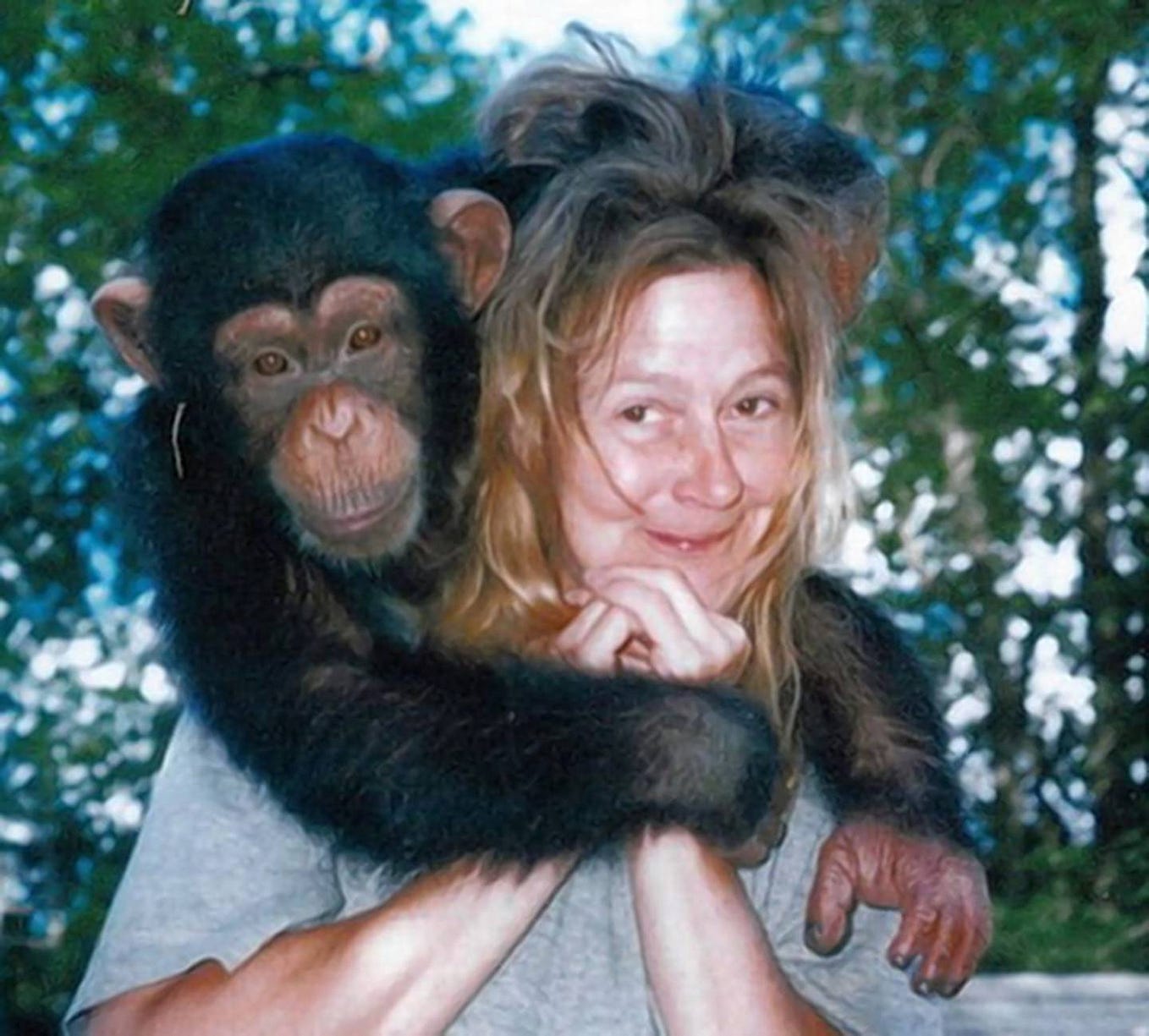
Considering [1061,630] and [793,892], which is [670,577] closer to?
[793,892]

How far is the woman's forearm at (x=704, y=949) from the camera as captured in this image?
1.73m

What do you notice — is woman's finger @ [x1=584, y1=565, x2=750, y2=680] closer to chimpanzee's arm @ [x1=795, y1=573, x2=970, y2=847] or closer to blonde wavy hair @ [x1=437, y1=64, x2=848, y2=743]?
blonde wavy hair @ [x1=437, y1=64, x2=848, y2=743]

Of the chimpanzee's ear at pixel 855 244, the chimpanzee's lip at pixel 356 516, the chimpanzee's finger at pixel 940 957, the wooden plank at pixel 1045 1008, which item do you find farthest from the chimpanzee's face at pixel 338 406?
the wooden plank at pixel 1045 1008

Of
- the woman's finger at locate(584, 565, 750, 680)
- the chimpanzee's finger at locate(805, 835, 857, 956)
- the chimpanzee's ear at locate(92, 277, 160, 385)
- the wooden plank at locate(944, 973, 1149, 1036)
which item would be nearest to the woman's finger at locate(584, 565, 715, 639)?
the woman's finger at locate(584, 565, 750, 680)

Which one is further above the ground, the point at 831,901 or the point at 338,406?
the point at 338,406

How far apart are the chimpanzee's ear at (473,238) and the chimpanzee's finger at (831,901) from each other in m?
0.66

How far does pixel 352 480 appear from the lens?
1882mm

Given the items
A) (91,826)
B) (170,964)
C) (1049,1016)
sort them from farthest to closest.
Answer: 1. (91,826)
2. (1049,1016)
3. (170,964)

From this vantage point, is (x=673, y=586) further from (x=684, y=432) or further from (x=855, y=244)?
(x=855, y=244)

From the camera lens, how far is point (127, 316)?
2.04 meters

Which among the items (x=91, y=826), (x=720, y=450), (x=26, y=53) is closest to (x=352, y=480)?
(x=720, y=450)

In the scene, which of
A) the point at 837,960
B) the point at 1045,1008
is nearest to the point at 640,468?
the point at 837,960

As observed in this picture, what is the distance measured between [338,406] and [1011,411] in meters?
1.32

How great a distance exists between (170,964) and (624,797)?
428 mm
